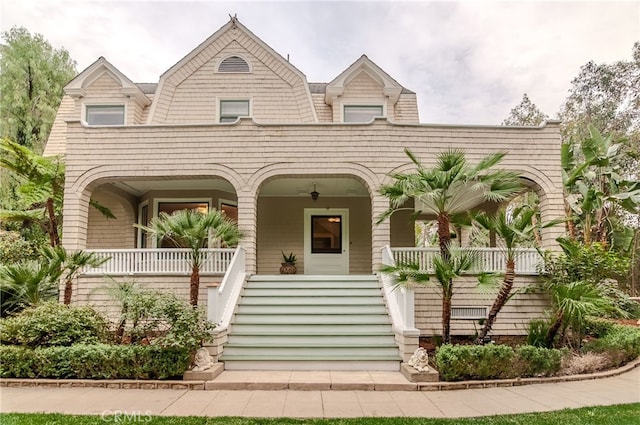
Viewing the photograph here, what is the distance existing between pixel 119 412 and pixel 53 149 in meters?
11.4

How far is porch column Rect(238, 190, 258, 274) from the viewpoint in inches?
411

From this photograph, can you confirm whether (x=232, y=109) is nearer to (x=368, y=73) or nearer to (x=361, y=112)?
(x=361, y=112)

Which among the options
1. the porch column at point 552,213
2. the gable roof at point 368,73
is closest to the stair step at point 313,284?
the porch column at point 552,213

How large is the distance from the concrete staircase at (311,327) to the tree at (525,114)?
19.3 meters

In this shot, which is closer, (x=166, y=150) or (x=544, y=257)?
(x=544, y=257)

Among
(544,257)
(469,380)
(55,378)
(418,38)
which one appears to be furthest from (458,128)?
(55,378)

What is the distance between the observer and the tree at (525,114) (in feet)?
80.1

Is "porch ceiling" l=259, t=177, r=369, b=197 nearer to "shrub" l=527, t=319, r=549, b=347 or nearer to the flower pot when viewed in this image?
the flower pot

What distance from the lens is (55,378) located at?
6.59m

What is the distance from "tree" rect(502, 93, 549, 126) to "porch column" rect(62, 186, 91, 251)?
912 inches

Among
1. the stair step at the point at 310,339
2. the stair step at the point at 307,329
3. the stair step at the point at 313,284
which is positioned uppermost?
the stair step at the point at 313,284

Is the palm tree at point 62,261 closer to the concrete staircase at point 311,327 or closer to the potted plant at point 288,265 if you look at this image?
the concrete staircase at point 311,327

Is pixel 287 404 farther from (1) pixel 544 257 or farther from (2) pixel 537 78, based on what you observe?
(2) pixel 537 78

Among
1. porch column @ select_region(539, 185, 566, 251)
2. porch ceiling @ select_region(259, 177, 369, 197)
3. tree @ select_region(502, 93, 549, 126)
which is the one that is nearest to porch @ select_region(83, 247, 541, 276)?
porch column @ select_region(539, 185, 566, 251)
